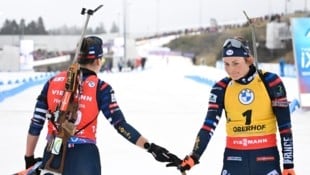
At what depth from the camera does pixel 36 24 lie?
8950 cm

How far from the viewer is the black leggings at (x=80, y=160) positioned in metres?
3.51

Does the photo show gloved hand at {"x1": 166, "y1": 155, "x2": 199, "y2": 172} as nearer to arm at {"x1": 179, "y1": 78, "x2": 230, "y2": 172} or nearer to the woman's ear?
arm at {"x1": 179, "y1": 78, "x2": 230, "y2": 172}

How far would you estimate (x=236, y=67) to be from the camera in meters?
3.52

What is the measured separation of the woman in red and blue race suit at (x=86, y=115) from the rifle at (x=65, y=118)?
0.10ft

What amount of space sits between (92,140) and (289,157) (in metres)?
1.22

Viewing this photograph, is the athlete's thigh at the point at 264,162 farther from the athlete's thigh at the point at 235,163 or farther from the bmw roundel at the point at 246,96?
the bmw roundel at the point at 246,96

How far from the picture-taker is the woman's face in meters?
3.50

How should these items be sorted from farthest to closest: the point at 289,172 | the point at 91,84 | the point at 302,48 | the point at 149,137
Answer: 1. the point at 302,48
2. the point at 149,137
3. the point at 91,84
4. the point at 289,172

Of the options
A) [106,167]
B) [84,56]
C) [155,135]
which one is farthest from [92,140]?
[155,135]

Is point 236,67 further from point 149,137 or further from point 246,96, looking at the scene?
point 149,137

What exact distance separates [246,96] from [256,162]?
0.40 m

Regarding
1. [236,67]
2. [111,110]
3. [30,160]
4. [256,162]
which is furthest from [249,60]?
[30,160]

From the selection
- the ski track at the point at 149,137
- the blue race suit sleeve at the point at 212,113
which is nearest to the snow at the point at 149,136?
the ski track at the point at 149,137

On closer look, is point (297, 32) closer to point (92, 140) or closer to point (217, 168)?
point (217, 168)
